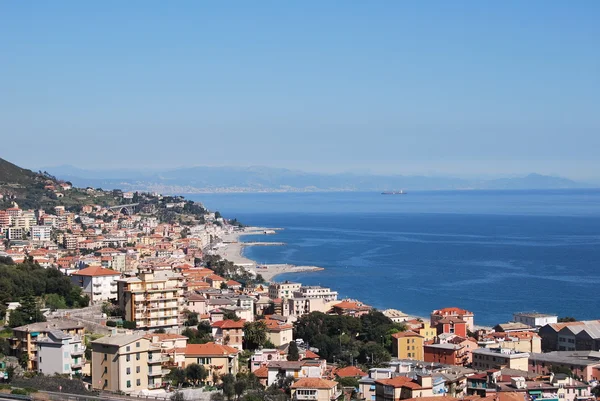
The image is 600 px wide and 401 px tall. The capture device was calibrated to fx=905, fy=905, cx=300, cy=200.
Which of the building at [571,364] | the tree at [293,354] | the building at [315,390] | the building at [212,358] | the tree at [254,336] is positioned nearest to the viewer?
the building at [315,390]

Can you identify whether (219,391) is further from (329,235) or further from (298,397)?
(329,235)

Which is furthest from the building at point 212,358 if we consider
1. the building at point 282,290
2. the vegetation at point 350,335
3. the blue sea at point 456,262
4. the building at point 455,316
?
the blue sea at point 456,262

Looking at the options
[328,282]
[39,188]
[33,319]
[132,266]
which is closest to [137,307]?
[33,319]

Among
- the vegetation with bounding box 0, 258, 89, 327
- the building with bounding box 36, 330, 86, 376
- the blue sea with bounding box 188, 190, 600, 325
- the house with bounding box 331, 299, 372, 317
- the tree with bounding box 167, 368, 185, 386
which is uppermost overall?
the vegetation with bounding box 0, 258, 89, 327

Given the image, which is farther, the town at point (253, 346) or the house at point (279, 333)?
the house at point (279, 333)

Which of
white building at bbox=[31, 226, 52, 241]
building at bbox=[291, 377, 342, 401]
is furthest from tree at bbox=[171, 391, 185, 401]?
white building at bbox=[31, 226, 52, 241]

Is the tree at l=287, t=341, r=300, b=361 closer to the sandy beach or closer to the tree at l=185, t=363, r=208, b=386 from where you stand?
the tree at l=185, t=363, r=208, b=386

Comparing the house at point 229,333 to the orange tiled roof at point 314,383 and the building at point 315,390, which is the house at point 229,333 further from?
the building at point 315,390
